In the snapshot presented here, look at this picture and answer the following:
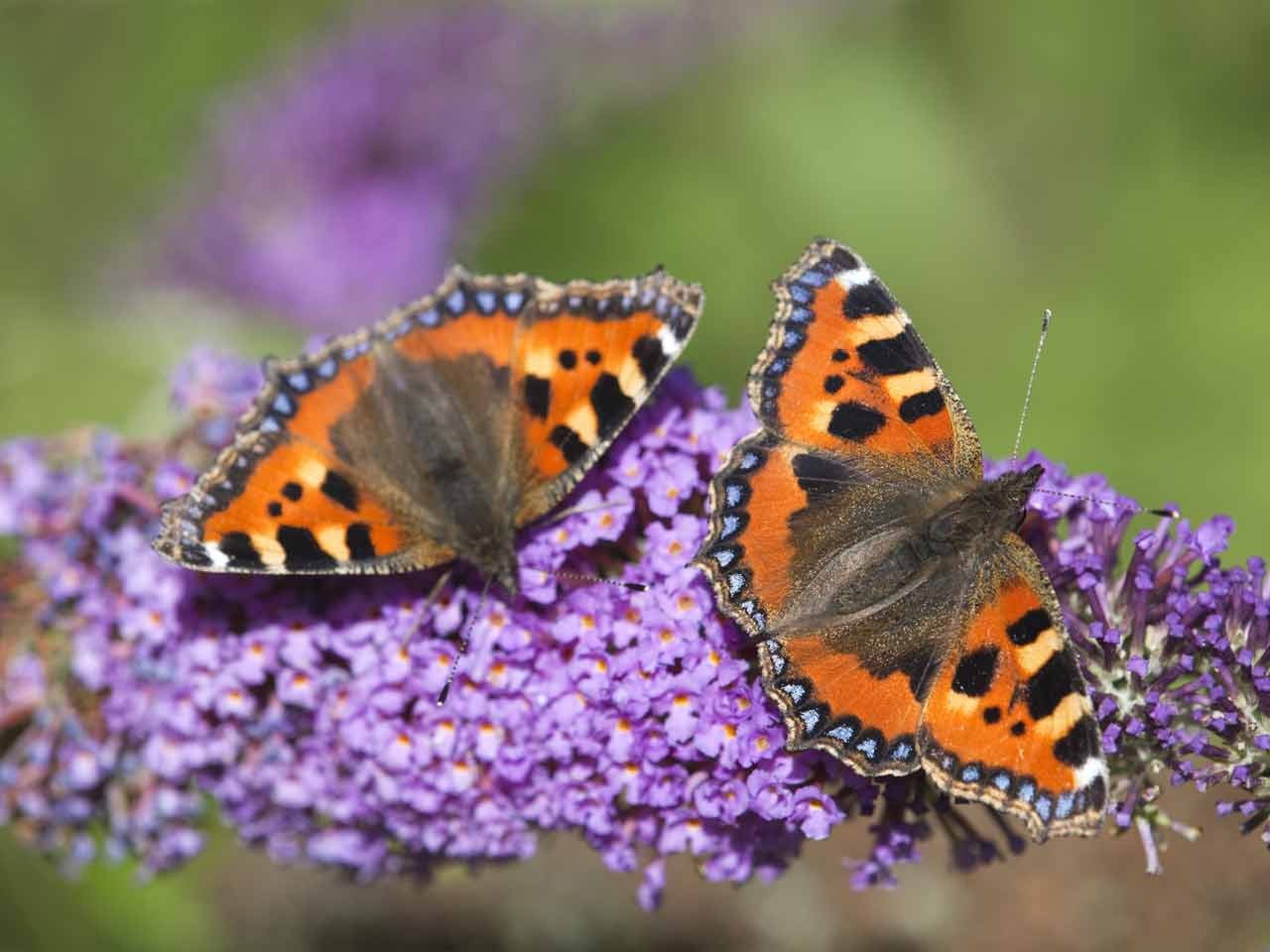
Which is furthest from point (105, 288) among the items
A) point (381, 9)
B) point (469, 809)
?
point (469, 809)

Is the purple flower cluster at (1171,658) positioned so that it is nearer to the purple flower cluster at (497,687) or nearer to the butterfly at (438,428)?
the purple flower cluster at (497,687)

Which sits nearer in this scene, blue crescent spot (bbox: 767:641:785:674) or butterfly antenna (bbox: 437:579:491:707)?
blue crescent spot (bbox: 767:641:785:674)

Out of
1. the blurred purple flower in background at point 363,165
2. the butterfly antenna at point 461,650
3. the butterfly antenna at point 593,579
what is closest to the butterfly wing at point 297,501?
the butterfly antenna at point 461,650

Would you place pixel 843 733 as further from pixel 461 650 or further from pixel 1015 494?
pixel 461 650

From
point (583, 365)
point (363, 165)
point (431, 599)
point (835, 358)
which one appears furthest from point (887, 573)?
point (363, 165)

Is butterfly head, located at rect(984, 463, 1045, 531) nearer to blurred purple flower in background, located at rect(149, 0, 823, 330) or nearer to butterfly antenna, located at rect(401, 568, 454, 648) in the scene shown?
butterfly antenna, located at rect(401, 568, 454, 648)

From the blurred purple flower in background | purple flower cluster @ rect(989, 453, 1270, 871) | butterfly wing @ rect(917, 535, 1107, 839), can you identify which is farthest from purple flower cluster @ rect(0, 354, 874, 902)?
the blurred purple flower in background
